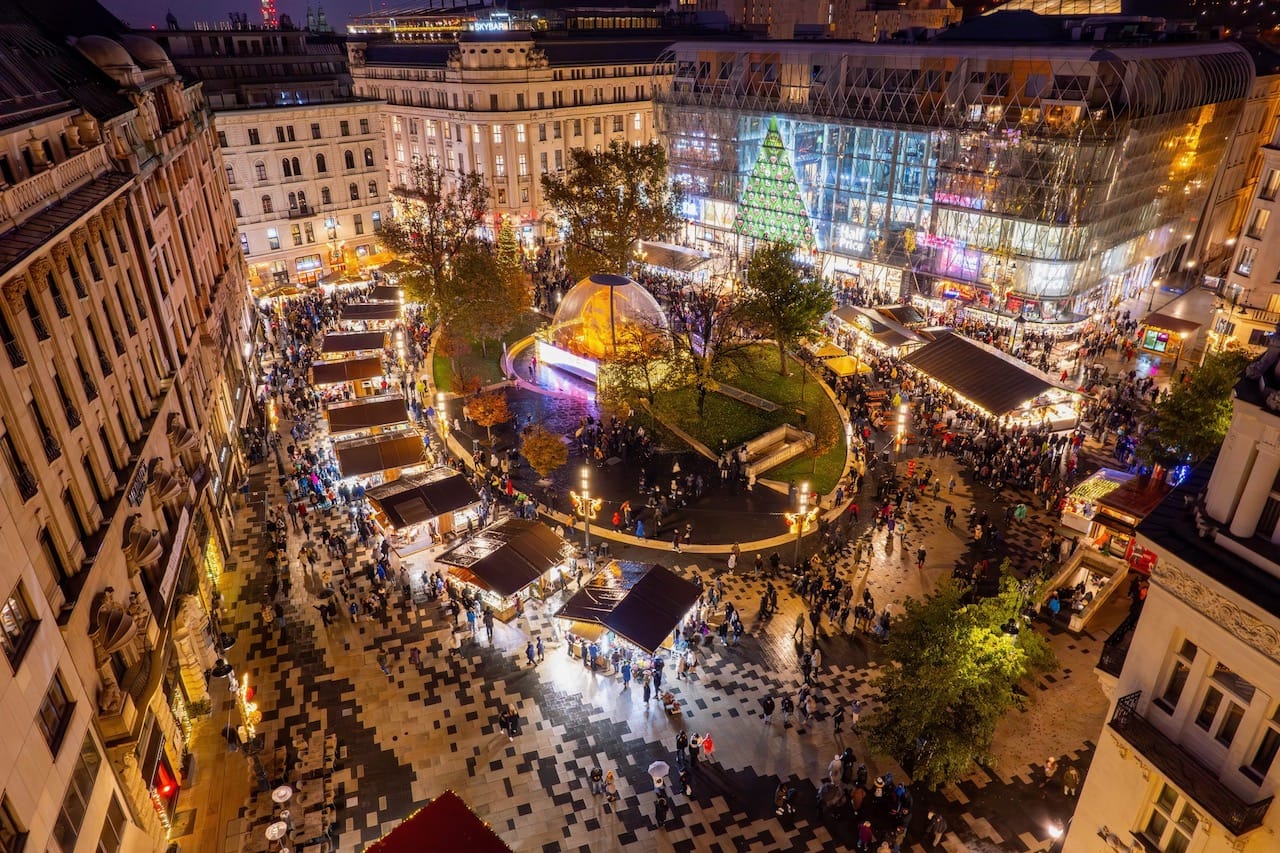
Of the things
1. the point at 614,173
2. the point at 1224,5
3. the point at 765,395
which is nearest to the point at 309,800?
the point at 765,395

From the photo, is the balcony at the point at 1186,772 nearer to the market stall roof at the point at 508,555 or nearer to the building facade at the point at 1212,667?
the building facade at the point at 1212,667

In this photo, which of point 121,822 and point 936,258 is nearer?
point 121,822

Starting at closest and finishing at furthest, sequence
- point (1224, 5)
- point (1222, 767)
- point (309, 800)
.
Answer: point (1222, 767), point (309, 800), point (1224, 5)

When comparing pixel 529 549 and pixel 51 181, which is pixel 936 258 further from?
pixel 51 181

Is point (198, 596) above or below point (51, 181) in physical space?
below

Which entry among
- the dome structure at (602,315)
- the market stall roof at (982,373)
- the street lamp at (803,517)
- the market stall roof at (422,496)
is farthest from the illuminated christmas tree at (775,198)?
the market stall roof at (422,496)

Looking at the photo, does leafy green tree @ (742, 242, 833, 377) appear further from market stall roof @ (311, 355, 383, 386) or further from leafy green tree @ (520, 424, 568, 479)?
market stall roof @ (311, 355, 383, 386)

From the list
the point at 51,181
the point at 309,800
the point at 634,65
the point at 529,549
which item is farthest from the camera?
the point at 634,65

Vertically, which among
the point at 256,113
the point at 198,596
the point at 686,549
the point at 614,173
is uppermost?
the point at 256,113

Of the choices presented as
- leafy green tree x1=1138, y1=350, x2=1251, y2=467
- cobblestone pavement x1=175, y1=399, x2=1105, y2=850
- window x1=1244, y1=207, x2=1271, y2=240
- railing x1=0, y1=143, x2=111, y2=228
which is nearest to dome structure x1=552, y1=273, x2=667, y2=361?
cobblestone pavement x1=175, y1=399, x2=1105, y2=850
